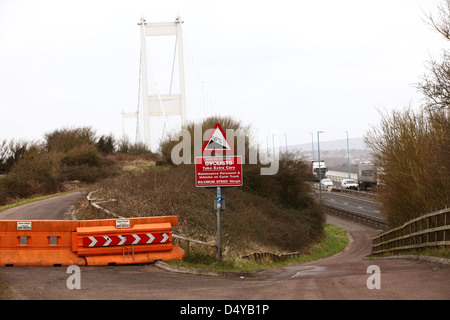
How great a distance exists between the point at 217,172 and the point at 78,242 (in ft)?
13.3

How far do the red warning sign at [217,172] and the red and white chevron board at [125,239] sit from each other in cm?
196

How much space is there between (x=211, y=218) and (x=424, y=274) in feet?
39.0

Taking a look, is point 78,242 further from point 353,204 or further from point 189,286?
point 353,204

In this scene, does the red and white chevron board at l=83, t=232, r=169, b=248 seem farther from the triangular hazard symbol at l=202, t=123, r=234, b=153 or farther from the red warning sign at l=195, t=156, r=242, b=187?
the triangular hazard symbol at l=202, t=123, r=234, b=153

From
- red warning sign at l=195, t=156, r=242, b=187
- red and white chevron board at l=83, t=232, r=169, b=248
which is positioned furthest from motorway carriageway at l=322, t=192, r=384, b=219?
red and white chevron board at l=83, t=232, r=169, b=248

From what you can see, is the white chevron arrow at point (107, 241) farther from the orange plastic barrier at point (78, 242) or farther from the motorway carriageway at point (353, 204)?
the motorway carriageway at point (353, 204)

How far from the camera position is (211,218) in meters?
21.0

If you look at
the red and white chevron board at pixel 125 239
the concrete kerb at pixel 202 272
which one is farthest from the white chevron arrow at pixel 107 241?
the concrete kerb at pixel 202 272

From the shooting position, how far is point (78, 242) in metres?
12.5

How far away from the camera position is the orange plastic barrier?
12281 mm

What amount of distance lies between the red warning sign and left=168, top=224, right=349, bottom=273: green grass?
1938 mm

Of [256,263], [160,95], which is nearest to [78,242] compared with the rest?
[256,263]
